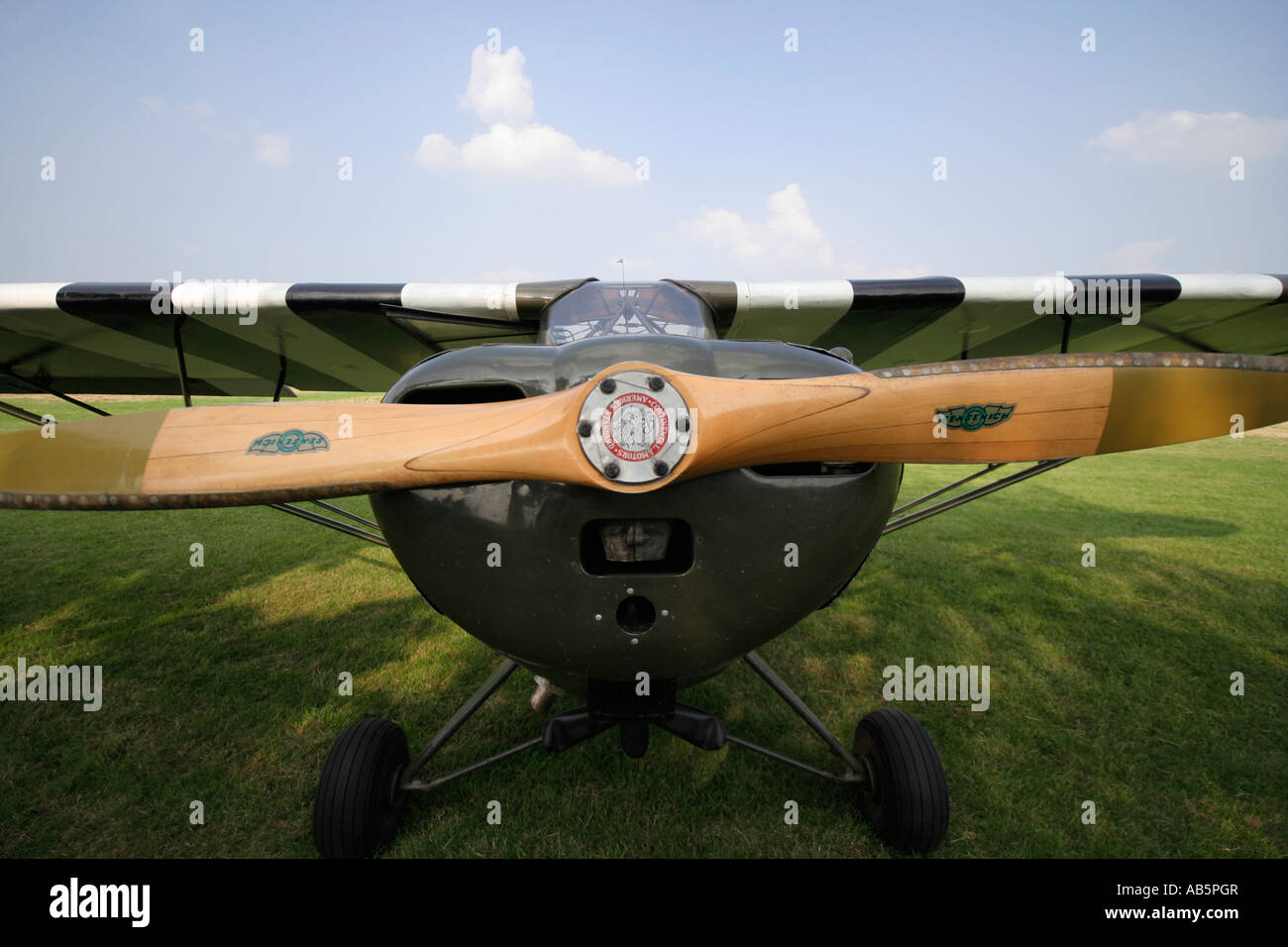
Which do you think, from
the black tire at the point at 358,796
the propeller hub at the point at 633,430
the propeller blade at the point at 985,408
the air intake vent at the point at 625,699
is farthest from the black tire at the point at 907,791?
the black tire at the point at 358,796

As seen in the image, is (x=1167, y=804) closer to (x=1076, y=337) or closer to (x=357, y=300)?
(x=1076, y=337)

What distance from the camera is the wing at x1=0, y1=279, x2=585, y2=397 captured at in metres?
3.41

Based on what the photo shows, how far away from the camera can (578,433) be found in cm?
107

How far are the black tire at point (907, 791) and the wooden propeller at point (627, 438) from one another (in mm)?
1462

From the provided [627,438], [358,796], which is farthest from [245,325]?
[627,438]

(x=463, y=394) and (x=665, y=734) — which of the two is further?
(x=665, y=734)

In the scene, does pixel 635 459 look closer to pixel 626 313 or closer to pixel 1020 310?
pixel 626 313

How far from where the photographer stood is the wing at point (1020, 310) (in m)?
3.50

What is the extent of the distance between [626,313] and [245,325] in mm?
3079

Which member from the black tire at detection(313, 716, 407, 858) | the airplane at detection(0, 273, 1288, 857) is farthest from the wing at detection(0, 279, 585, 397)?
the black tire at detection(313, 716, 407, 858)

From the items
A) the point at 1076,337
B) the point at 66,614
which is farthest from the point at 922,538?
the point at 66,614

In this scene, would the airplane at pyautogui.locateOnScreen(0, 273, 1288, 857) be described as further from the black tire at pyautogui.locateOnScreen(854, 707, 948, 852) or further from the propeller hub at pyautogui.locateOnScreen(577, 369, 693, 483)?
the black tire at pyautogui.locateOnScreen(854, 707, 948, 852)

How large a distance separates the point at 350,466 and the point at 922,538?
22.7 feet

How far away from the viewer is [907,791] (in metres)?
2.06
